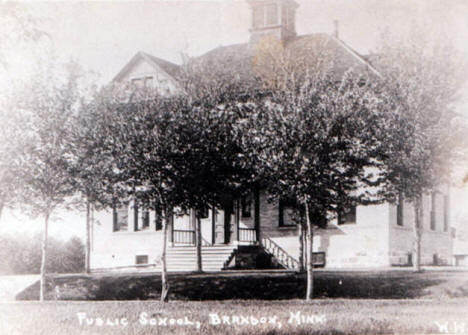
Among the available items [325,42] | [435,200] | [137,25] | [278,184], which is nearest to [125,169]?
[278,184]

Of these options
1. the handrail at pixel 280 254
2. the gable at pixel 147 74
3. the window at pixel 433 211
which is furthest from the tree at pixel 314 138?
the handrail at pixel 280 254

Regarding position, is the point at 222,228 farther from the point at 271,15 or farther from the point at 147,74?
the point at 271,15

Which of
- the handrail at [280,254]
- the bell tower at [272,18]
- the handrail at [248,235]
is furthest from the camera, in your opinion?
the bell tower at [272,18]

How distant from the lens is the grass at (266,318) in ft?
33.2

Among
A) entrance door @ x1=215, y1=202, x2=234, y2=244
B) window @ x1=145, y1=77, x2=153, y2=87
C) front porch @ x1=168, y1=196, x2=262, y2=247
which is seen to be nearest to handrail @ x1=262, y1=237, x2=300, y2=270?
front porch @ x1=168, y1=196, x2=262, y2=247

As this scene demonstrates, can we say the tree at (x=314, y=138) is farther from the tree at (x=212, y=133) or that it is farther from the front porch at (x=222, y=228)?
the front porch at (x=222, y=228)

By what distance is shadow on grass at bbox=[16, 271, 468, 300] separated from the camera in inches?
574

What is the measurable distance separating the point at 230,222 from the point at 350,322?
39.0 ft

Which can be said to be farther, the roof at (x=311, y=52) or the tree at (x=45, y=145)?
the roof at (x=311, y=52)

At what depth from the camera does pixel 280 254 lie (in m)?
21.3

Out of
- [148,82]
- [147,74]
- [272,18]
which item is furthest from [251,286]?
[272,18]

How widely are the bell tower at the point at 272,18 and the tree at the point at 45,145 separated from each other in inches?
301

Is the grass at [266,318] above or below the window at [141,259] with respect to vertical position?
below

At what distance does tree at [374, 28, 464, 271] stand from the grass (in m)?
2.91
